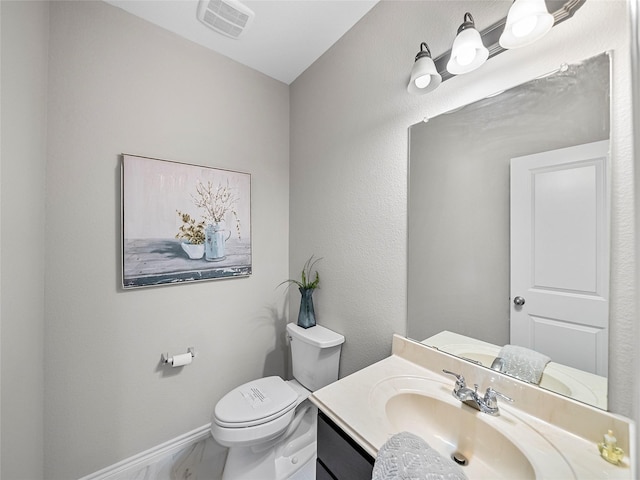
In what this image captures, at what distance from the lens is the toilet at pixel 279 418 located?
3.91 ft

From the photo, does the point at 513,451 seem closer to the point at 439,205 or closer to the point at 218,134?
the point at 439,205

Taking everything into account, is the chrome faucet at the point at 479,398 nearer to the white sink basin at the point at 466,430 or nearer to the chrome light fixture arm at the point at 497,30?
the white sink basin at the point at 466,430

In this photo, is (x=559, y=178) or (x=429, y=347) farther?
(x=429, y=347)

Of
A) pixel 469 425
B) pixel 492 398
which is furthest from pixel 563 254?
pixel 469 425

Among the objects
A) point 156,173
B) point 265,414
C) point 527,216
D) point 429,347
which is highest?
point 156,173

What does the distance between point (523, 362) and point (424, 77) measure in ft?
3.48

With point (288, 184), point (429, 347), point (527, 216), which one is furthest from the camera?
point (288, 184)

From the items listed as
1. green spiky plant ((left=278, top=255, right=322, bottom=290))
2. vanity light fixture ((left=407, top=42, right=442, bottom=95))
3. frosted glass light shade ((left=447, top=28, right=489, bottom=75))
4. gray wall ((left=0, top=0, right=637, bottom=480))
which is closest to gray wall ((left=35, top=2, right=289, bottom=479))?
gray wall ((left=0, top=0, right=637, bottom=480))

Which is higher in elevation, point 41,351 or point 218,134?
point 218,134

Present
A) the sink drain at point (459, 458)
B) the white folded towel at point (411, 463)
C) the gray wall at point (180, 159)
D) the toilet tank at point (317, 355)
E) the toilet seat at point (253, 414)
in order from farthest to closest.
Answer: the toilet tank at point (317, 355)
the toilet seat at point (253, 414)
the gray wall at point (180, 159)
the sink drain at point (459, 458)
the white folded towel at point (411, 463)

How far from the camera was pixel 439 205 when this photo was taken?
41.6 inches

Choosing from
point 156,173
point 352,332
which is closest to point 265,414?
point 352,332

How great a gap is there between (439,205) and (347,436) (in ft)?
2.85

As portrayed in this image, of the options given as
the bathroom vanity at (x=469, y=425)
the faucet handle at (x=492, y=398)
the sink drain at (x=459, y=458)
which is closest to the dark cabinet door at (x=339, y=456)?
the bathroom vanity at (x=469, y=425)
